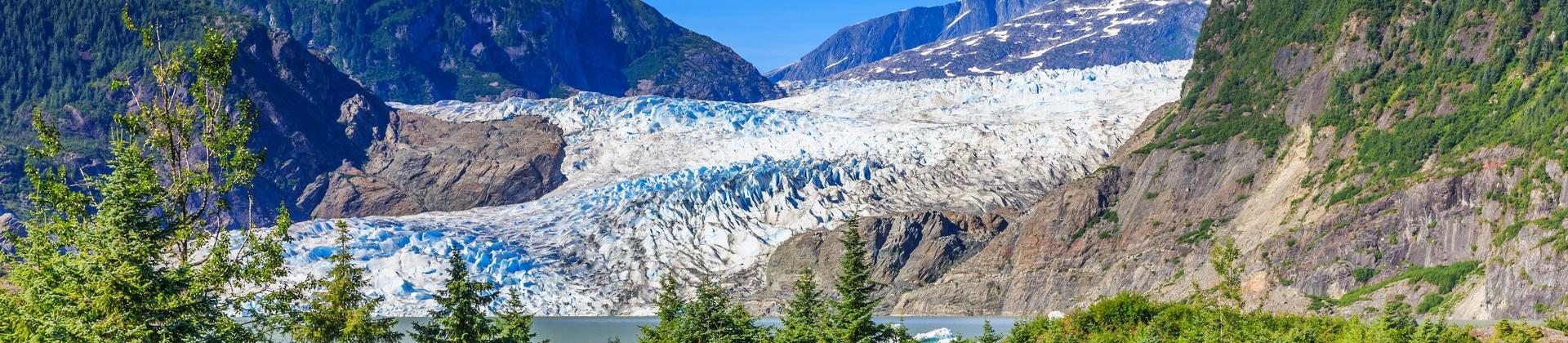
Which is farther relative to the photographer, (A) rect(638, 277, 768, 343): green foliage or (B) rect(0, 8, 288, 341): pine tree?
(A) rect(638, 277, 768, 343): green foliage

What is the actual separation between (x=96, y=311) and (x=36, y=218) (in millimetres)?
4367

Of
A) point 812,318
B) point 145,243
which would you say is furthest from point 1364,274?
point 145,243

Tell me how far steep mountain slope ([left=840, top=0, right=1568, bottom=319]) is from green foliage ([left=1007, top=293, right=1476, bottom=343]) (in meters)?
31.4

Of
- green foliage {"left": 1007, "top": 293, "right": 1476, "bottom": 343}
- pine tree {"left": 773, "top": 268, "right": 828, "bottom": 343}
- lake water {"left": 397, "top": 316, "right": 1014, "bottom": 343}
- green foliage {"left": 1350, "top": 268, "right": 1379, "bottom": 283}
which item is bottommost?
lake water {"left": 397, "top": 316, "right": 1014, "bottom": 343}

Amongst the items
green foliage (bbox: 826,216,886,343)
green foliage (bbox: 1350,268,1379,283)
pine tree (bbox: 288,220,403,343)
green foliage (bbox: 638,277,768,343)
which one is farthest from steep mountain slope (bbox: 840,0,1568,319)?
pine tree (bbox: 288,220,403,343)

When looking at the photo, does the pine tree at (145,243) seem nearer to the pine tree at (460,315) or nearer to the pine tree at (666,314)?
the pine tree at (460,315)

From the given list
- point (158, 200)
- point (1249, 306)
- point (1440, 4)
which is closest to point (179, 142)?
point (158, 200)

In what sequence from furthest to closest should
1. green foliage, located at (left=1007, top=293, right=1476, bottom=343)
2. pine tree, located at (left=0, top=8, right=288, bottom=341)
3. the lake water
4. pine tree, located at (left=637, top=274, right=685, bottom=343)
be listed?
1. the lake water
2. green foliage, located at (left=1007, top=293, right=1476, bottom=343)
3. pine tree, located at (left=637, top=274, right=685, bottom=343)
4. pine tree, located at (left=0, top=8, right=288, bottom=341)

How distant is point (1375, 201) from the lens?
159625 mm

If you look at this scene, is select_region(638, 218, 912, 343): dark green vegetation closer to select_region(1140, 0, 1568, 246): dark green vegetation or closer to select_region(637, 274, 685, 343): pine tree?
select_region(637, 274, 685, 343): pine tree

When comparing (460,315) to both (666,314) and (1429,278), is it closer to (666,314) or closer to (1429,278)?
(666,314)

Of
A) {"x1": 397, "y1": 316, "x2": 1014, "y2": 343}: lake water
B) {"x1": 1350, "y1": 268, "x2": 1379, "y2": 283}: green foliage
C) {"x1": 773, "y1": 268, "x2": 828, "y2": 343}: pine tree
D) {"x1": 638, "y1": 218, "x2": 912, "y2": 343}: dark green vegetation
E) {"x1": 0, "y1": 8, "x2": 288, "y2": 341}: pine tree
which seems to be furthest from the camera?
{"x1": 1350, "y1": 268, "x2": 1379, "y2": 283}: green foliage

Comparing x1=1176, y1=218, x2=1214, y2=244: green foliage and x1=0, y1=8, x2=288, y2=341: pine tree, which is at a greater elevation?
x1=0, y1=8, x2=288, y2=341: pine tree

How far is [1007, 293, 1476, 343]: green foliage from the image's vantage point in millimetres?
73938
